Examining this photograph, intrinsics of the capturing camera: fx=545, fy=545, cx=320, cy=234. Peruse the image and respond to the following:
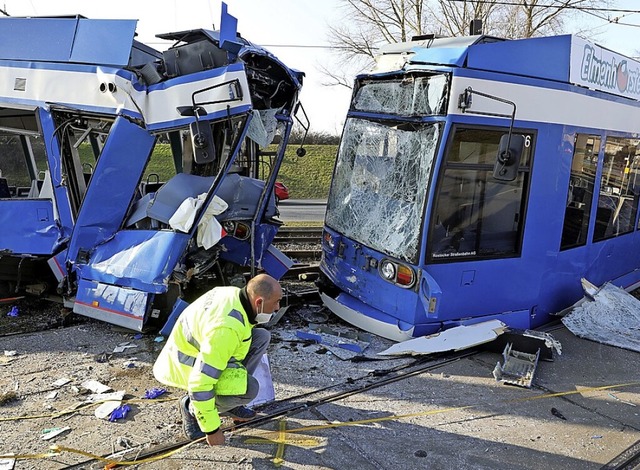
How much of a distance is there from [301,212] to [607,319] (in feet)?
45.8

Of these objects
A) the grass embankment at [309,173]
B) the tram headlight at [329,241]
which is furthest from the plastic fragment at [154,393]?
the grass embankment at [309,173]

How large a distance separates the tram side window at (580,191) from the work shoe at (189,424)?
4.24 m

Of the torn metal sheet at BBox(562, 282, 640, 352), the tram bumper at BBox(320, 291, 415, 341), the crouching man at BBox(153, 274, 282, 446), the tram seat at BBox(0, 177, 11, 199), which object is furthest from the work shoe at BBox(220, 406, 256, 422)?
the tram seat at BBox(0, 177, 11, 199)

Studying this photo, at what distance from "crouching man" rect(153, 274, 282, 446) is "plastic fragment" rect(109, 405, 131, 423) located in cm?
59

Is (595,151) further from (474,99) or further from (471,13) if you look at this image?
(471,13)

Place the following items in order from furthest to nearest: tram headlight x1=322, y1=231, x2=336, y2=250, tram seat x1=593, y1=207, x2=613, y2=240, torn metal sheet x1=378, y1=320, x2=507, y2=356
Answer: tram seat x1=593, y1=207, x2=613, y2=240, tram headlight x1=322, y1=231, x2=336, y2=250, torn metal sheet x1=378, y1=320, x2=507, y2=356

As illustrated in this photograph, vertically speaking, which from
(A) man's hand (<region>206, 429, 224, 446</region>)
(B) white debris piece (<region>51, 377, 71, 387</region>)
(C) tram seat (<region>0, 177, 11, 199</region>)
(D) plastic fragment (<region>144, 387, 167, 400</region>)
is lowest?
Result: (B) white debris piece (<region>51, 377, 71, 387</region>)

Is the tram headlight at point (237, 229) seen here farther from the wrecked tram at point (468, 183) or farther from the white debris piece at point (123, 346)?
the white debris piece at point (123, 346)

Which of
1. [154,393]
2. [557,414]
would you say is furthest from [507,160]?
[154,393]

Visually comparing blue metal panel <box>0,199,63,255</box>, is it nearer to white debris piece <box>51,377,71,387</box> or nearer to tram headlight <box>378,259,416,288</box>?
white debris piece <box>51,377,71,387</box>

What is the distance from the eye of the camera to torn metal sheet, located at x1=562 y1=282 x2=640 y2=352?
576 cm

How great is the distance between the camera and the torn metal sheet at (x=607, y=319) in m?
5.76

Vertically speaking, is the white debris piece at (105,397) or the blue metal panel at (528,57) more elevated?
the blue metal panel at (528,57)

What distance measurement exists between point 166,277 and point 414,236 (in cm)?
230
